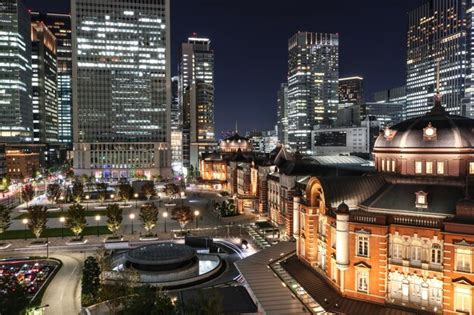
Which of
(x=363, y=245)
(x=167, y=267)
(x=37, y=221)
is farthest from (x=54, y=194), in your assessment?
(x=363, y=245)

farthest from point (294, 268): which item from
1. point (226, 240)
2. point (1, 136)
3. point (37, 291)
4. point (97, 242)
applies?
point (1, 136)

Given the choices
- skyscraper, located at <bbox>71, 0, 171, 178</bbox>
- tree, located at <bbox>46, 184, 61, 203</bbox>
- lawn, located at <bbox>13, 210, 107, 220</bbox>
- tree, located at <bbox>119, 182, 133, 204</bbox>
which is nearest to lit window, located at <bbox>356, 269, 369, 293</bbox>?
lawn, located at <bbox>13, 210, 107, 220</bbox>

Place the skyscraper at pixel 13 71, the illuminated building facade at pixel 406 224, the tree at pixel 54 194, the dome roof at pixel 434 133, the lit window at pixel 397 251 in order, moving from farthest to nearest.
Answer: the skyscraper at pixel 13 71, the tree at pixel 54 194, the dome roof at pixel 434 133, the lit window at pixel 397 251, the illuminated building facade at pixel 406 224

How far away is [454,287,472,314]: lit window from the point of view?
3397cm

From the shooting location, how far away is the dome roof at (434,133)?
138 feet

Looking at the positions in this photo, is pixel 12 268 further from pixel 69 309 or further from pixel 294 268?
pixel 294 268

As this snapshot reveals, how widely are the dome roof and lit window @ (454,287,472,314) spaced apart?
14384 mm

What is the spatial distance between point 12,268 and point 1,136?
14873cm

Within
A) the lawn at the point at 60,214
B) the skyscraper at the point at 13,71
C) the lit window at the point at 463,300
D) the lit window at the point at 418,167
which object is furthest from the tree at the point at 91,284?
the skyscraper at the point at 13,71

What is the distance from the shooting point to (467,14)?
19512 centimetres

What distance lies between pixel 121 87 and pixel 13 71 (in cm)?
4913

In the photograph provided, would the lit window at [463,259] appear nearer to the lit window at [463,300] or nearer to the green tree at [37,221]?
the lit window at [463,300]

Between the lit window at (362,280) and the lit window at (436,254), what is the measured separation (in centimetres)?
597

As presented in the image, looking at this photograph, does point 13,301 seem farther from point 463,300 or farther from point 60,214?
point 60,214
